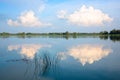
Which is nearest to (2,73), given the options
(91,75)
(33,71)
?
(33,71)

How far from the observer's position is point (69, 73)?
8.84 m

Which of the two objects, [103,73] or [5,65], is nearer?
[103,73]

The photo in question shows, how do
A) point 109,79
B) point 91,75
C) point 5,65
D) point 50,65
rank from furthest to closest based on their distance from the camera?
point 5,65
point 50,65
point 91,75
point 109,79

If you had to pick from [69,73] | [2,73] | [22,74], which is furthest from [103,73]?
[2,73]

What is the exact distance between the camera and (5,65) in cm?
1035

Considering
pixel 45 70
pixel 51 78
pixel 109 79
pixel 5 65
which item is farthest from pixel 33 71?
pixel 109 79

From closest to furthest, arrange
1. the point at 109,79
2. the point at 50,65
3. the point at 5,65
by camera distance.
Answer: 1. the point at 109,79
2. the point at 50,65
3. the point at 5,65

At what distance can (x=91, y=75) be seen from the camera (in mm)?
8508

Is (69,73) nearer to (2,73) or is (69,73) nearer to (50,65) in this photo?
(50,65)

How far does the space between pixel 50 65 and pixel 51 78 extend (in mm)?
1559

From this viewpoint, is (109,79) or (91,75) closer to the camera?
(109,79)

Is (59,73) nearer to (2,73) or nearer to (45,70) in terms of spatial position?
(45,70)

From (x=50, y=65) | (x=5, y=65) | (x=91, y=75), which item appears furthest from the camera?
(x=5, y=65)

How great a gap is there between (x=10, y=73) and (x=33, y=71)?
2.80 feet
